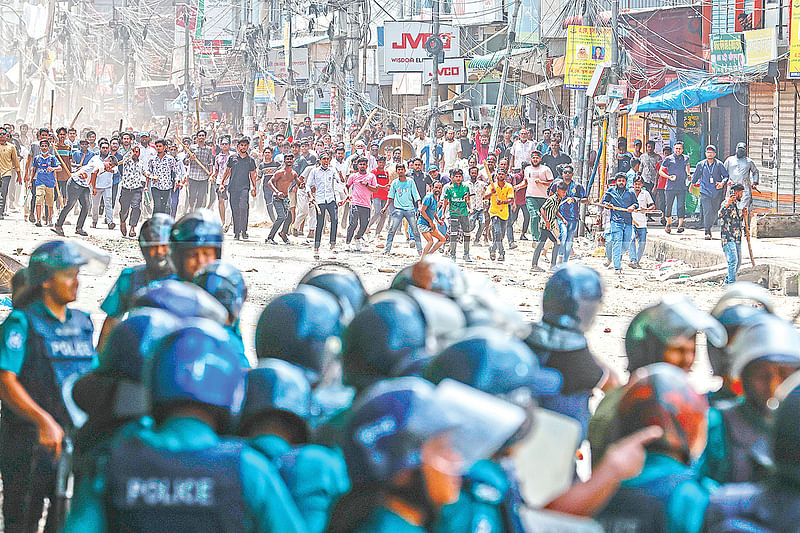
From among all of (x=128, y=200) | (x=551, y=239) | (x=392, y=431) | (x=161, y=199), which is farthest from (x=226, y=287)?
(x=128, y=200)

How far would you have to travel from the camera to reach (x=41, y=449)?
4336mm

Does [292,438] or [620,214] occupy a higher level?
[620,214]

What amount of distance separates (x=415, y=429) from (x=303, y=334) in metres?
1.25

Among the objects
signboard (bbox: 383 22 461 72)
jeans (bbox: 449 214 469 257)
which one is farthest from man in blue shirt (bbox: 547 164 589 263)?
signboard (bbox: 383 22 461 72)

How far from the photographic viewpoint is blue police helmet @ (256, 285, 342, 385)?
11.6 ft

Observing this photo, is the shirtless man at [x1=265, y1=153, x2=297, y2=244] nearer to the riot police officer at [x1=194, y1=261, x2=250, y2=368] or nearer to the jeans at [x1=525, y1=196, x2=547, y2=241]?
the jeans at [x1=525, y1=196, x2=547, y2=241]

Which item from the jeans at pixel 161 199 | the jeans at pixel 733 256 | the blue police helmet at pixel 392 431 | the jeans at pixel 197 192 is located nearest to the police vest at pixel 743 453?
the blue police helmet at pixel 392 431

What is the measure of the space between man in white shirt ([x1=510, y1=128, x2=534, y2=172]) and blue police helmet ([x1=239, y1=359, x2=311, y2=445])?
19.0 m

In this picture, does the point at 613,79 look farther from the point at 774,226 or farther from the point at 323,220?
the point at 323,220

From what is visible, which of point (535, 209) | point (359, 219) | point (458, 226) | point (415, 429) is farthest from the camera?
point (359, 219)

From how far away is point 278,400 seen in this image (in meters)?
3.13

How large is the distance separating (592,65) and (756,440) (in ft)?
58.4

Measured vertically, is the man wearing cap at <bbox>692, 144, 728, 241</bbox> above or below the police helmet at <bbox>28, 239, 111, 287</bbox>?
above

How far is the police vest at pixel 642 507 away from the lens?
2.81 metres
